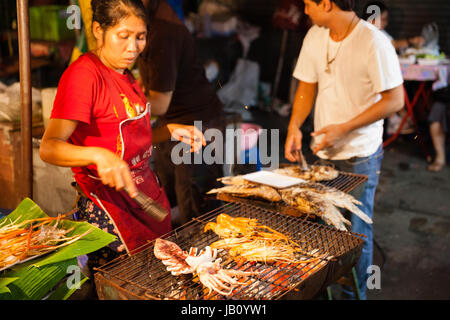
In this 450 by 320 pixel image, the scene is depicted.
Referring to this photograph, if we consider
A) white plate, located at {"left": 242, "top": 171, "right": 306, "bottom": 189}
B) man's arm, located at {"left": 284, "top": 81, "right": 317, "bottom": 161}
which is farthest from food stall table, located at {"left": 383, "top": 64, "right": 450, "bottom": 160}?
white plate, located at {"left": 242, "top": 171, "right": 306, "bottom": 189}

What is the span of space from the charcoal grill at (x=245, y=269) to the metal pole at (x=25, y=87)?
2.80 ft

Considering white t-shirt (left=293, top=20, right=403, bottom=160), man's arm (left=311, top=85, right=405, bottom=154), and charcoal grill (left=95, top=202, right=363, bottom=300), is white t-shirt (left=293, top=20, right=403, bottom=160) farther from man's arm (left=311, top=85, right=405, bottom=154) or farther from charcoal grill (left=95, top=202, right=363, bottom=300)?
charcoal grill (left=95, top=202, right=363, bottom=300)

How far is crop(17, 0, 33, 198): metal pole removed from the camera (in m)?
2.23

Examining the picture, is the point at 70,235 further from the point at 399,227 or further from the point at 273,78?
the point at 273,78

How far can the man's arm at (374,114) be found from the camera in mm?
3129

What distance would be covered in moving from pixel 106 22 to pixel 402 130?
740 centimetres

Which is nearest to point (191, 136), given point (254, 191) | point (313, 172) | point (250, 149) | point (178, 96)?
point (254, 191)

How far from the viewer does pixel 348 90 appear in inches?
130

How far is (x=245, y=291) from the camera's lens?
1830mm

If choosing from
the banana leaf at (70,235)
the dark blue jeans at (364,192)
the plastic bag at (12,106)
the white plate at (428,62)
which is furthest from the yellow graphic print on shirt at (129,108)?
the white plate at (428,62)

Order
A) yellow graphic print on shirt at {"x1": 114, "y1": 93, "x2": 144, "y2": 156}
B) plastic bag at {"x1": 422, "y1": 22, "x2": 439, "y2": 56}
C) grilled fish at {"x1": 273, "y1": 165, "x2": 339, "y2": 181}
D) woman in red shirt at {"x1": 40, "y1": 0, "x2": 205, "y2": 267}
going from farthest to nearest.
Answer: plastic bag at {"x1": 422, "y1": 22, "x2": 439, "y2": 56}
grilled fish at {"x1": 273, "y1": 165, "x2": 339, "y2": 181}
yellow graphic print on shirt at {"x1": 114, "y1": 93, "x2": 144, "y2": 156}
woman in red shirt at {"x1": 40, "y1": 0, "x2": 205, "y2": 267}

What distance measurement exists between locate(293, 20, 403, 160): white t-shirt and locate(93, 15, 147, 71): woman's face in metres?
1.66

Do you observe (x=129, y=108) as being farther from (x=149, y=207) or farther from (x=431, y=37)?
(x=431, y=37)

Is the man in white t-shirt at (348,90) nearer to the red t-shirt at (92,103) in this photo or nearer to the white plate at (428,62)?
the red t-shirt at (92,103)
